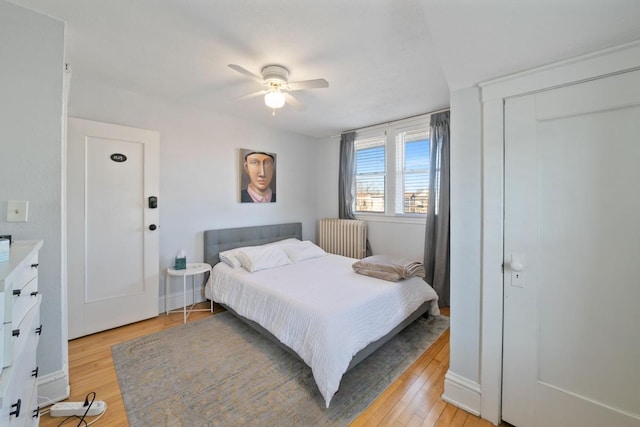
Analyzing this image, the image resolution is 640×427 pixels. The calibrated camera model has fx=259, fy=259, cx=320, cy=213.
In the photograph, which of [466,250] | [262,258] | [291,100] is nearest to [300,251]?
[262,258]

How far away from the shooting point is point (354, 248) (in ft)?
13.6

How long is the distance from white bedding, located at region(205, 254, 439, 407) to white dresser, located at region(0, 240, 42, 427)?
1367mm

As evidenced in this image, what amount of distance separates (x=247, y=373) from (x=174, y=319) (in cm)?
143

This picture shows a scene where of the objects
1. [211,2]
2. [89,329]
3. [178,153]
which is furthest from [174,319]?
[211,2]

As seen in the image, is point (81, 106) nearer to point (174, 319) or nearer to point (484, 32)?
point (174, 319)

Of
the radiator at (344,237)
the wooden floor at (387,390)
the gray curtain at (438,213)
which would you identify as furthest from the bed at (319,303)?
the radiator at (344,237)

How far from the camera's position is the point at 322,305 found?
1.99 meters

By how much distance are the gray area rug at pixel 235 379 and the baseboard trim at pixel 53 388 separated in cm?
32

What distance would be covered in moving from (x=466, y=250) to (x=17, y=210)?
2828mm

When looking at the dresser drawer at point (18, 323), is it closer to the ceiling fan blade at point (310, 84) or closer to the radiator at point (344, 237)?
the ceiling fan blade at point (310, 84)

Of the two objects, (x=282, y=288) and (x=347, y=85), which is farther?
(x=347, y=85)

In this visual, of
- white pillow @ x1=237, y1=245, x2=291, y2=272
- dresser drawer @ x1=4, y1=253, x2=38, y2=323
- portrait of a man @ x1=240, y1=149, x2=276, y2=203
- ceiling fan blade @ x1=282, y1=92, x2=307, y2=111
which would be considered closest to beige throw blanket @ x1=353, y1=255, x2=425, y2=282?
white pillow @ x1=237, y1=245, x2=291, y2=272

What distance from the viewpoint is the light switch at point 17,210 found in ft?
5.18

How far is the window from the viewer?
3688mm
